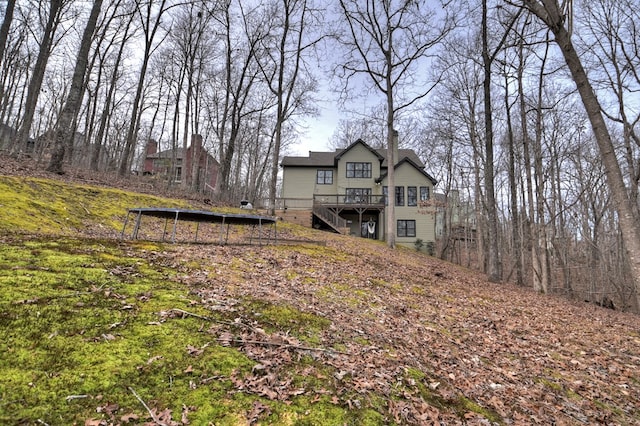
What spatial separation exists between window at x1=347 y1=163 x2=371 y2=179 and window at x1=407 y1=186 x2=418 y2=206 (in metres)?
3.83

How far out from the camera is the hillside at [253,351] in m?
2.00

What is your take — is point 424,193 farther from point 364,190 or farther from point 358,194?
point 358,194

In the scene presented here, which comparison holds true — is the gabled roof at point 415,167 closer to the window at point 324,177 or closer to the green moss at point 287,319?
the window at point 324,177

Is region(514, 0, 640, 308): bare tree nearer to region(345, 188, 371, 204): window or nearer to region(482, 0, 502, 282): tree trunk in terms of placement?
region(482, 0, 502, 282): tree trunk

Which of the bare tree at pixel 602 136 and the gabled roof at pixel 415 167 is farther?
the gabled roof at pixel 415 167

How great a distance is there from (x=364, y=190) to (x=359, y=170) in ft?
6.45

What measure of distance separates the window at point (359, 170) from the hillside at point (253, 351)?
2318 centimetres

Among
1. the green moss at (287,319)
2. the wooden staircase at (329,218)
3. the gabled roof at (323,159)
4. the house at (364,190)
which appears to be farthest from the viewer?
the gabled roof at (323,159)

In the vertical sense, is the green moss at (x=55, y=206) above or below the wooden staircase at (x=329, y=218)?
below

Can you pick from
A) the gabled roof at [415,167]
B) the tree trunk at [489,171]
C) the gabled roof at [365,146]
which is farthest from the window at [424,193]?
the tree trunk at [489,171]

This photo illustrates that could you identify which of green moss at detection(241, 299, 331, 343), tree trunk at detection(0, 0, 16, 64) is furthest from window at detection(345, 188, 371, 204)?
green moss at detection(241, 299, 331, 343)

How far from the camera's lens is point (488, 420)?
2.72m

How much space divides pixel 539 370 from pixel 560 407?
→ 1020 mm

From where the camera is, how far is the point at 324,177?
2967cm
